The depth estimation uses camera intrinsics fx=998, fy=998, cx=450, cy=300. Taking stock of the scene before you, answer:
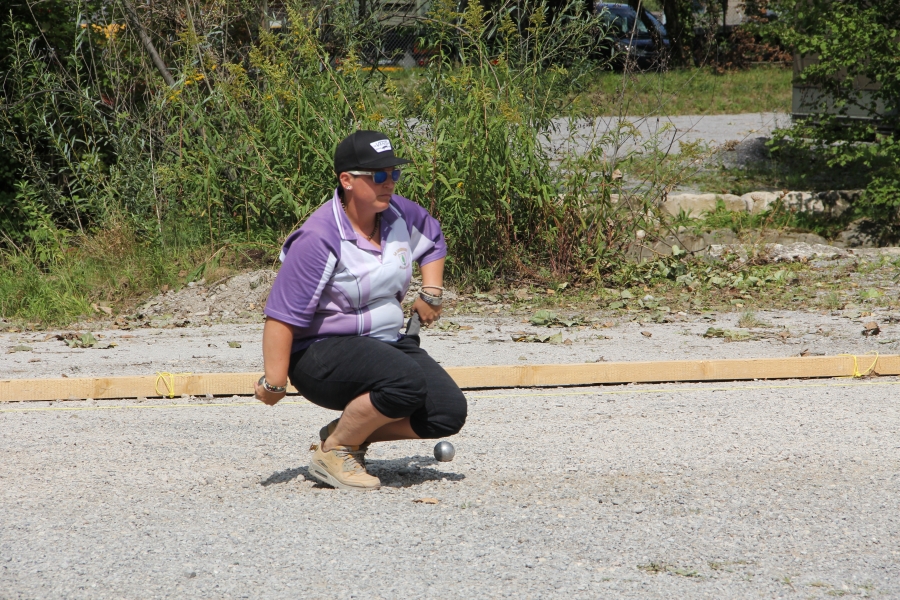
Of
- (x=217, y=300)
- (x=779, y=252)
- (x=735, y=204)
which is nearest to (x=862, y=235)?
(x=735, y=204)

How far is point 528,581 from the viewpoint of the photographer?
11.6ft

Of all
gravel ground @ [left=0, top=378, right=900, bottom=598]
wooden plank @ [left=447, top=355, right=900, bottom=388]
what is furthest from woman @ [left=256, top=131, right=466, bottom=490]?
wooden plank @ [left=447, top=355, right=900, bottom=388]

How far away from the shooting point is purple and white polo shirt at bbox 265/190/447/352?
4137 millimetres

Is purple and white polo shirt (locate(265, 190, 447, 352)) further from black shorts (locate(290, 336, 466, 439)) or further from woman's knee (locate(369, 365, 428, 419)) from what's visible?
woman's knee (locate(369, 365, 428, 419))

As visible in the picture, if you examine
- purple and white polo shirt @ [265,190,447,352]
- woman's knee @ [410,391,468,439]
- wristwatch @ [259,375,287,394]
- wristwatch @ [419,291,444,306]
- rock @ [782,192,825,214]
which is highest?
purple and white polo shirt @ [265,190,447,352]

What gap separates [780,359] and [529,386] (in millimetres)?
1745

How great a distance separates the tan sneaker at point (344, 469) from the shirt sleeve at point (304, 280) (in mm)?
713

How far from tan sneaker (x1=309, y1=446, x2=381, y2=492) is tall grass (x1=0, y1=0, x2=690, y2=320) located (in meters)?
5.68

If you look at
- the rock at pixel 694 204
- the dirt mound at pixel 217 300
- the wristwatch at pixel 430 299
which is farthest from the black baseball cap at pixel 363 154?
the rock at pixel 694 204

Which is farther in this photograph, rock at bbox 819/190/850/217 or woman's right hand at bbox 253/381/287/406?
rock at bbox 819/190/850/217

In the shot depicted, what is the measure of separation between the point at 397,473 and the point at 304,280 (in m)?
1.28

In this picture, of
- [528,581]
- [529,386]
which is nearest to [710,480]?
[528,581]

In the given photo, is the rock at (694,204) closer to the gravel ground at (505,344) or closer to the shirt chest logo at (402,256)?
the gravel ground at (505,344)

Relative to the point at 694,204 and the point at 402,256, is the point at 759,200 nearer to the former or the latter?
the point at 694,204
